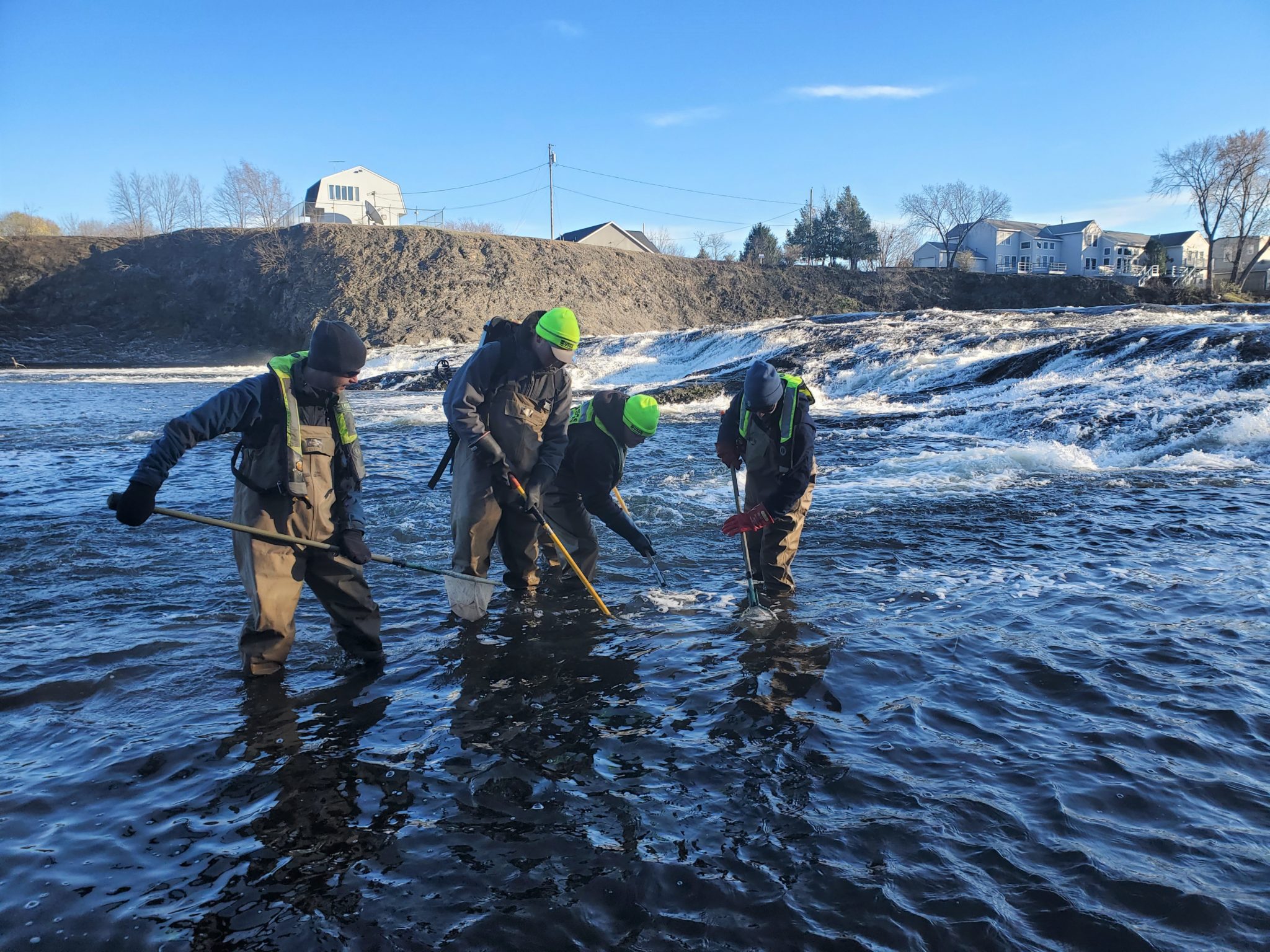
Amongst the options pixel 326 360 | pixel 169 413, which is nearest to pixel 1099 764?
pixel 326 360

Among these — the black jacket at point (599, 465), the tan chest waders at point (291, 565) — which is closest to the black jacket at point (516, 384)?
the black jacket at point (599, 465)

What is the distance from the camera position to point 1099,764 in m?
3.92

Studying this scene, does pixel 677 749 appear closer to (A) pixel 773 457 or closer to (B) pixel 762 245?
(A) pixel 773 457

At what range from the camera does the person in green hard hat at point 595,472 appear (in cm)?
614

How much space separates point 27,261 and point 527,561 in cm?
5560

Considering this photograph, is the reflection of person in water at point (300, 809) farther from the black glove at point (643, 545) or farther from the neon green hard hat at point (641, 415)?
the neon green hard hat at point (641, 415)

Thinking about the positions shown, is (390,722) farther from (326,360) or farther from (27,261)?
(27,261)

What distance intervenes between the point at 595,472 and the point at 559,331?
126cm

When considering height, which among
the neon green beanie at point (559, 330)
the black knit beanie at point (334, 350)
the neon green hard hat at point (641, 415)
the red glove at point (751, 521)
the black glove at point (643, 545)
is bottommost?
the black glove at point (643, 545)

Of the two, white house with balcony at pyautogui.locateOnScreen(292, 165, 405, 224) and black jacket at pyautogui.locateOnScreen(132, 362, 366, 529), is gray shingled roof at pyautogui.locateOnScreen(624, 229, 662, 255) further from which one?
black jacket at pyautogui.locateOnScreen(132, 362, 366, 529)

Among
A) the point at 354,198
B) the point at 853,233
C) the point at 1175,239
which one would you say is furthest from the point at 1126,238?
the point at 354,198

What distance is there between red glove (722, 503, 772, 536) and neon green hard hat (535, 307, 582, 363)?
170 cm

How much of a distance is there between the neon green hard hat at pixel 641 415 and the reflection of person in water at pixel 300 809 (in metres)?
2.53

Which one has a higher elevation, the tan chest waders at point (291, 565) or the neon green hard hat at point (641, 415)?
the neon green hard hat at point (641, 415)
